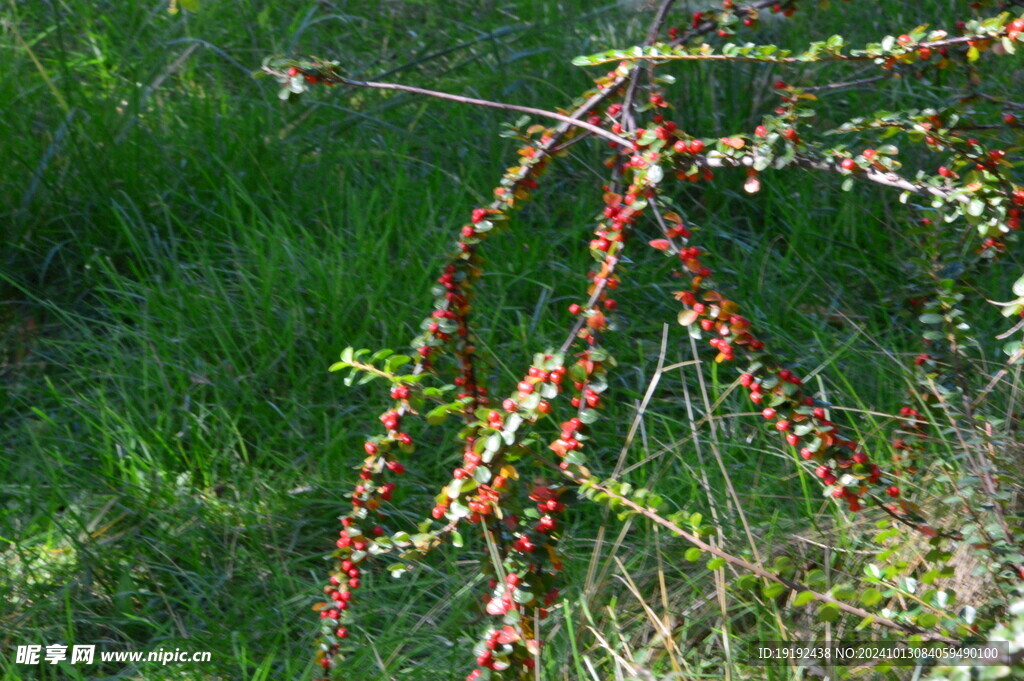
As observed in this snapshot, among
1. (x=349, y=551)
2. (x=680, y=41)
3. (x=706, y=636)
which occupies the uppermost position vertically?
(x=680, y=41)

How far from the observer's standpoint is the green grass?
6.84 ft

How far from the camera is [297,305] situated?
8.64ft

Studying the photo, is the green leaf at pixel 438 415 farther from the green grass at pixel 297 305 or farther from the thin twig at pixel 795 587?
the green grass at pixel 297 305

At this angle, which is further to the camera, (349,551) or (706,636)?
(706,636)

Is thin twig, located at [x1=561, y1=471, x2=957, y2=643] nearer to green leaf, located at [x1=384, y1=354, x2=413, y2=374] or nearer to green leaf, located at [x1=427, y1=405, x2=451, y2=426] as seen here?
green leaf, located at [x1=427, y1=405, x2=451, y2=426]

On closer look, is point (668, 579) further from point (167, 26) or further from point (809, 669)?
point (167, 26)

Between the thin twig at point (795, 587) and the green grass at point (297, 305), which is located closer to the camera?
the thin twig at point (795, 587)

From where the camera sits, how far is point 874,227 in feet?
9.68

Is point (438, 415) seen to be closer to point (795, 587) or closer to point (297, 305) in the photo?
point (795, 587)

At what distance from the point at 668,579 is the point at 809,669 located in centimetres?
36

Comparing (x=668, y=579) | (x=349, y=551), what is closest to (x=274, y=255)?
(x=349, y=551)

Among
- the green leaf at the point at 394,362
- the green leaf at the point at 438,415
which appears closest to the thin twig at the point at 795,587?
the green leaf at the point at 438,415

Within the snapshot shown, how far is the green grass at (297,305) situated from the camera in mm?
2086

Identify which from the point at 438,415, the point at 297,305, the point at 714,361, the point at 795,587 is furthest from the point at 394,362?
the point at 297,305
